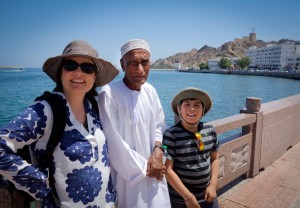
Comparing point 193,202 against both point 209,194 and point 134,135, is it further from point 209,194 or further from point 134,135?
point 134,135

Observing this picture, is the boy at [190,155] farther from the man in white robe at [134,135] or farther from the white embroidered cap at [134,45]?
the white embroidered cap at [134,45]

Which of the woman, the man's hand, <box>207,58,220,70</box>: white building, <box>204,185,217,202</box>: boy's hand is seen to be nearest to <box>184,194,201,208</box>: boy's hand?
<box>204,185,217,202</box>: boy's hand

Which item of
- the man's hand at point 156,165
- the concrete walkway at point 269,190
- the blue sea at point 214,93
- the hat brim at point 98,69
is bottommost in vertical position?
the blue sea at point 214,93

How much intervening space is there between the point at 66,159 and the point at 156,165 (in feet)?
2.51

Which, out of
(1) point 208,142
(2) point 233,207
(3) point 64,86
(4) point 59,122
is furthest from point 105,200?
(2) point 233,207

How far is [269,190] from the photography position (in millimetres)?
3969

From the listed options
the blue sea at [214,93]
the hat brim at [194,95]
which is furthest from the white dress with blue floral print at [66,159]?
the blue sea at [214,93]

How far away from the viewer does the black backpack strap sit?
4.91 ft

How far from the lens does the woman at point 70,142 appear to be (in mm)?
1350

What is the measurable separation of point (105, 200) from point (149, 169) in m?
0.43

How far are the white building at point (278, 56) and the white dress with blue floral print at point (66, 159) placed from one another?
110 m

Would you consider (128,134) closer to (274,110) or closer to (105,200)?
(105,200)

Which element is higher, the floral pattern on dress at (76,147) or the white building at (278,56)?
the white building at (278,56)

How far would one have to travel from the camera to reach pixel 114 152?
1896mm
